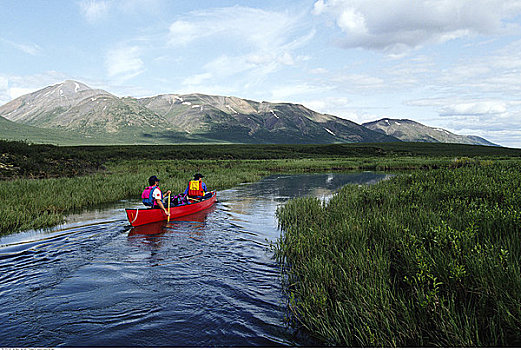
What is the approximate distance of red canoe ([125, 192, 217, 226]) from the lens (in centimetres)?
1443

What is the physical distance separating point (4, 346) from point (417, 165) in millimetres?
57872

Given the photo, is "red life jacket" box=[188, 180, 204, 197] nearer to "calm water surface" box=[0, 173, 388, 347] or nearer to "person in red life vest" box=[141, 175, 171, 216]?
"person in red life vest" box=[141, 175, 171, 216]

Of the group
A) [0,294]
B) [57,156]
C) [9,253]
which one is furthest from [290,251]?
[57,156]

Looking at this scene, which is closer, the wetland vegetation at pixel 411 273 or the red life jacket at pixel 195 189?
the wetland vegetation at pixel 411 273

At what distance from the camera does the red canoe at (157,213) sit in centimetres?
1443

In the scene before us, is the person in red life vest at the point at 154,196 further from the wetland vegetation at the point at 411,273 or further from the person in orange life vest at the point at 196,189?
the person in orange life vest at the point at 196,189

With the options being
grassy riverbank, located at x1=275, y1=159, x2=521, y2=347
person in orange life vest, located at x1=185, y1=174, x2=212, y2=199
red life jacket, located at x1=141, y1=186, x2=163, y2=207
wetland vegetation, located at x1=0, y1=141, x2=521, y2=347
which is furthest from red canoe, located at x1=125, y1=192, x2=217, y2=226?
grassy riverbank, located at x1=275, y1=159, x2=521, y2=347

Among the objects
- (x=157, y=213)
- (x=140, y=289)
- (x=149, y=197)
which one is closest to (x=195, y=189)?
(x=149, y=197)

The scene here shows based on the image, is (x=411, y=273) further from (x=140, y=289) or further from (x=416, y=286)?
(x=140, y=289)

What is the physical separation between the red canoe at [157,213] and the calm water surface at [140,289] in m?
0.58

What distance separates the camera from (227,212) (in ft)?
62.9

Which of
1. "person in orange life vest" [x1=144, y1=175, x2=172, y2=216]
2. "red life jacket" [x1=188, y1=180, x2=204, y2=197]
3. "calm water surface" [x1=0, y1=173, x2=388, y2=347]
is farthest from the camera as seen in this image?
"red life jacket" [x1=188, y1=180, x2=204, y2=197]

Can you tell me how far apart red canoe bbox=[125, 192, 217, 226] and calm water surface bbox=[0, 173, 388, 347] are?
1.91 feet

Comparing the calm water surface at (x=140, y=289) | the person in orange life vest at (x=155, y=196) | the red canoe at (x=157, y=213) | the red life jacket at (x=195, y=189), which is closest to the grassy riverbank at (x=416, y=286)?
the calm water surface at (x=140, y=289)
